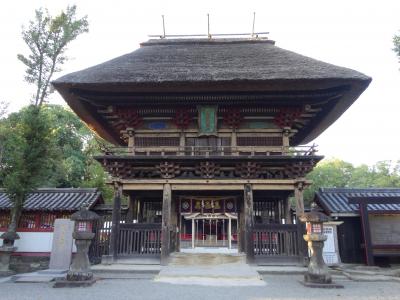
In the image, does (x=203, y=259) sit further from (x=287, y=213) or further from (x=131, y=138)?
(x=131, y=138)

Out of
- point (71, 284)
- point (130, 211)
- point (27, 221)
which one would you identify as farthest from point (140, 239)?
point (27, 221)

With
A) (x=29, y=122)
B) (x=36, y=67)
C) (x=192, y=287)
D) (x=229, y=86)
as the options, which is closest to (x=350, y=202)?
(x=229, y=86)

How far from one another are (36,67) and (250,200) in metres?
14.5

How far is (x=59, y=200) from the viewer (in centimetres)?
1448

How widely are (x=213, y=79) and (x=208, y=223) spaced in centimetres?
1406

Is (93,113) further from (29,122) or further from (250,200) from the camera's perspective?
(250,200)

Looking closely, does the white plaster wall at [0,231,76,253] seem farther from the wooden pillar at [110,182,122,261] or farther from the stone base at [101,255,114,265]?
the wooden pillar at [110,182,122,261]

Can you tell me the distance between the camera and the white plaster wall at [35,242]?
45.4 ft

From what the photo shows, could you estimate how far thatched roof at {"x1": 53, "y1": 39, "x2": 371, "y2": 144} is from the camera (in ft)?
33.7

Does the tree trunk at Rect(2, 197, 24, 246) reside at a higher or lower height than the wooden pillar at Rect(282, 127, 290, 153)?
lower

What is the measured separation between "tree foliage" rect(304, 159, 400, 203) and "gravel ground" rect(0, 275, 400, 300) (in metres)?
37.3

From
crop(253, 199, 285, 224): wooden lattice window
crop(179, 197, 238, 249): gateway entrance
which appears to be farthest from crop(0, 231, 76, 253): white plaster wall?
crop(253, 199, 285, 224): wooden lattice window

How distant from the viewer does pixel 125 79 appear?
10516 mm

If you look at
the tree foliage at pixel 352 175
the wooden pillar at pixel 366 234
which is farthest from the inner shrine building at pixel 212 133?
the tree foliage at pixel 352 175
